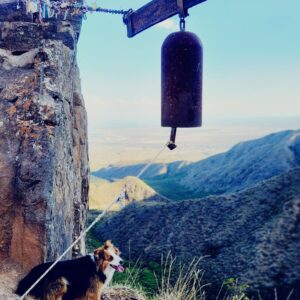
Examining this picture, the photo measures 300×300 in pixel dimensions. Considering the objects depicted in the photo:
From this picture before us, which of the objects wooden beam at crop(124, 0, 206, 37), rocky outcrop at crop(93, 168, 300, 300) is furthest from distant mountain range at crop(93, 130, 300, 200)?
wooden beam at crop(124, 0, 206, 37)

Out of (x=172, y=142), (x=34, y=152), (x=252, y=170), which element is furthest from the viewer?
(x=252, y=170)

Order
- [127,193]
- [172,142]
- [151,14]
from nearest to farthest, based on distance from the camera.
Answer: [172,142], [151,14], [127,193]

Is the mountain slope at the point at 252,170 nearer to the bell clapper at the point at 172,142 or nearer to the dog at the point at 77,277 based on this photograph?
the bell clapper at the point at 172,142

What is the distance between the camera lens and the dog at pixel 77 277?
356cm

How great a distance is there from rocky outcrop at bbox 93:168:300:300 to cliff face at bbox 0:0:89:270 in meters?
8.10

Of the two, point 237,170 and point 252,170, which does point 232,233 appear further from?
point 237,170

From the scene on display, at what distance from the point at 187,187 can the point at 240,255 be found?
79.1 ft

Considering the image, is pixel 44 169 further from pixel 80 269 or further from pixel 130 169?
pixel 130 169

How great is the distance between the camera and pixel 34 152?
4418 millimetres

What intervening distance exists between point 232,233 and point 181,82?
11.5m

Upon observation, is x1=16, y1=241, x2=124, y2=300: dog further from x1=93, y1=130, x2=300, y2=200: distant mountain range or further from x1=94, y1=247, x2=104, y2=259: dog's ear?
x1=93, y1=130, x2=300, y2=200: distant mountain range

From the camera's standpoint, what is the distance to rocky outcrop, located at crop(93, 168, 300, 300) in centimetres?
1180

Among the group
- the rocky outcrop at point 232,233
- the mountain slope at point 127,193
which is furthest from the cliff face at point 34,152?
the mountain slope at point 127,193

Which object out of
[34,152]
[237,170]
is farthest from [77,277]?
[237,170]
